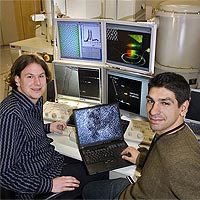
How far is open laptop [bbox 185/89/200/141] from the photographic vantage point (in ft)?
4.91

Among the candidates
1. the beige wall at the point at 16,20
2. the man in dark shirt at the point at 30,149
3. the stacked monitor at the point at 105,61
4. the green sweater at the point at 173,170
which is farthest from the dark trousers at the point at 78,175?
the beige wall at the point at 16,20

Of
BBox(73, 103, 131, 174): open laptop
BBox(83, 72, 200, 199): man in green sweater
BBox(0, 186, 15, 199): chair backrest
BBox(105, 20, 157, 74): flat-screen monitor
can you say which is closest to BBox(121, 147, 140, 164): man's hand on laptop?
BBox(73, 103, 131, 174): open laptop

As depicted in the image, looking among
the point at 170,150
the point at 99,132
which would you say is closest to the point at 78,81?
the point at 99,132

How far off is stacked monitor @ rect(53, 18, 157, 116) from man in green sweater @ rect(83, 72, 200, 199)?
0.56m

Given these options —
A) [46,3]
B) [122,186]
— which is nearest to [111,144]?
[122,186]

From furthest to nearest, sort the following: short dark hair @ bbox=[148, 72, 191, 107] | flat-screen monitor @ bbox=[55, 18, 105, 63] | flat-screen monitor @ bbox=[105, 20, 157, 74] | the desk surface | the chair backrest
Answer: flat-screen monitor @ bbox=[55, 18, 105, 63], flat-screen monitor @ bbox=[105, 20, 157, 74], the desk surface, the chair backrest, short dark hair @ bbox=[148, 72, 191, 107]

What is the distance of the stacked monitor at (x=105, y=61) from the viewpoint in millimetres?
1601

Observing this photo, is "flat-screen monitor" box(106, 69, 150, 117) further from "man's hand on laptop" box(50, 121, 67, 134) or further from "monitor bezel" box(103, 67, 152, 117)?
"man's hand on laptop" box(50, 121, 67, 134)

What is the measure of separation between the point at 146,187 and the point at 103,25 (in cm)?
108

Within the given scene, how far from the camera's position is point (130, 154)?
145cm

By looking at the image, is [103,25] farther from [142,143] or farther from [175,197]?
[175,197]

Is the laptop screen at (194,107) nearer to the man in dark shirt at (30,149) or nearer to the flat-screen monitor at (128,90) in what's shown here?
the flat-screen monitor at (128,90)

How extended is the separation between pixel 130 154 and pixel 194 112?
1.50 ft

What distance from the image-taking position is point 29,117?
→ 1.36 m
